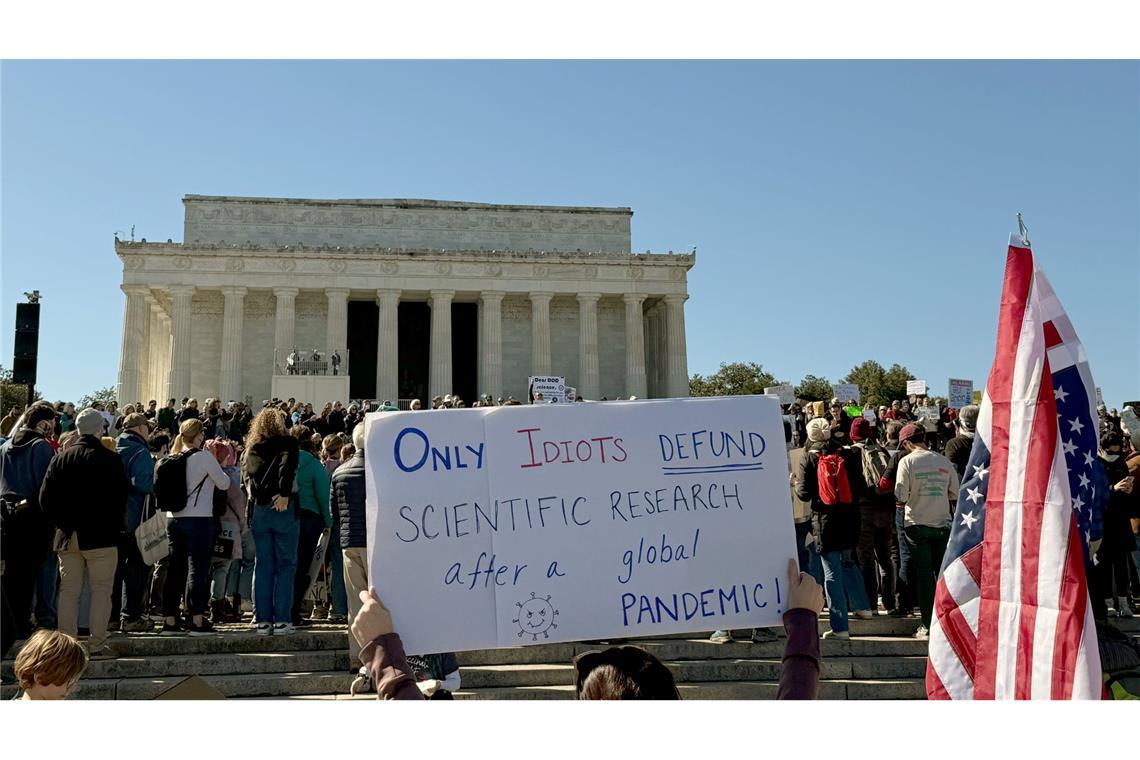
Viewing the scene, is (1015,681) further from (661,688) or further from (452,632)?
(452,632)

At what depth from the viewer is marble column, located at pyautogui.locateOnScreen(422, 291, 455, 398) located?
53.3m

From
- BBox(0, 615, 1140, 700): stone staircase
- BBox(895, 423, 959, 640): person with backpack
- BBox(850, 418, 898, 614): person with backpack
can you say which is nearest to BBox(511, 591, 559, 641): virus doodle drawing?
BBox(0, 615, 1140, 700): stone staircase

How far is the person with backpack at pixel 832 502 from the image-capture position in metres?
10.2

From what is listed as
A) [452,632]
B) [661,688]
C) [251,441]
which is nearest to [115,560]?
[251,441]

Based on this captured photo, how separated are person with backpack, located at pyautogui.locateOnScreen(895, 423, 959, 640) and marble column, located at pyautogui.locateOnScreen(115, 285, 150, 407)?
4823 centimetres

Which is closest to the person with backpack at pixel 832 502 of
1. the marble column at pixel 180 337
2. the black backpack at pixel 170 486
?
the black backpack at pixel 170 486

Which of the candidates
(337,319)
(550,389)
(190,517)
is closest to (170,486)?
(190,517)

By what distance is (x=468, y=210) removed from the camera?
182 feet

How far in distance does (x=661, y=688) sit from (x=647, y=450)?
170cm

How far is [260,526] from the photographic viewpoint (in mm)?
9922

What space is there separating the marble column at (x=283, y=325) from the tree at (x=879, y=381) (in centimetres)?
4383

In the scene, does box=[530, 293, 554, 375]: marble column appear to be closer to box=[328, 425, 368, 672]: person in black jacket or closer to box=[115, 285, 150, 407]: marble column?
box=[115, 285, 150, 407]: marble column

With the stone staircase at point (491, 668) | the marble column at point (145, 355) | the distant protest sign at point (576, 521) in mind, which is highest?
the marble column at point (145, 355)

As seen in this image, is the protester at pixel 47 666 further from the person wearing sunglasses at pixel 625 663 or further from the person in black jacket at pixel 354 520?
the person in black jacket at pixel 354 520
